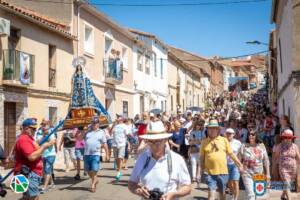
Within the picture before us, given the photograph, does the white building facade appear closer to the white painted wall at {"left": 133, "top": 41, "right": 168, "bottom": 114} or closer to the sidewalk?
the white painted wall at {"left": 133, "top": 41, "right": 168, "bottom": 114}

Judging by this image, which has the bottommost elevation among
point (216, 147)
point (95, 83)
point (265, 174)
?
point (265, 174)

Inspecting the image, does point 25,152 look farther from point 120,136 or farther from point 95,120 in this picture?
point 120,136

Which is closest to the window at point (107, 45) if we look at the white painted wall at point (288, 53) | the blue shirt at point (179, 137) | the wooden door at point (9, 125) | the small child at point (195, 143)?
the wooden door at point (9, 125)

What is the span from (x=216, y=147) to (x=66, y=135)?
21.5 ft

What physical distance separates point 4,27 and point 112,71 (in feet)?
33.0

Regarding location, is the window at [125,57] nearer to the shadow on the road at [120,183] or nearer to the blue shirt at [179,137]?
the blue shirt at [179,137]

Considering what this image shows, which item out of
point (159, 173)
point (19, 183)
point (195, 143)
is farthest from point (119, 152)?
point (159, 173)

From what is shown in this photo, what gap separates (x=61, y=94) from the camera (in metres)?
19.1

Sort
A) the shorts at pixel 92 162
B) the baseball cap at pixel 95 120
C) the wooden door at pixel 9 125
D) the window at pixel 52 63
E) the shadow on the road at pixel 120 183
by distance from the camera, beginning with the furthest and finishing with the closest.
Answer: the window at pixel 52 63 → the wooden door at pixel 9 125 → the shadow on the road at pixel 120 183 → the baseball cap at pixel 95 120 → the shorts at pixel 92 162

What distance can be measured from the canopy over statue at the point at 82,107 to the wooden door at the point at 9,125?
13.0ft

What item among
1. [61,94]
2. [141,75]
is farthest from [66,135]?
[141,75]

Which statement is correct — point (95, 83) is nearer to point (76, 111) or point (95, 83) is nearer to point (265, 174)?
point (76, 111)

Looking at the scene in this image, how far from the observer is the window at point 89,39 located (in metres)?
21.8

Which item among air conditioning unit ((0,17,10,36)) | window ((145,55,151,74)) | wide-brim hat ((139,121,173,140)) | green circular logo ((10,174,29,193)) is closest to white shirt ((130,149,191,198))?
wide-brim hat ((139,121,173,140))
